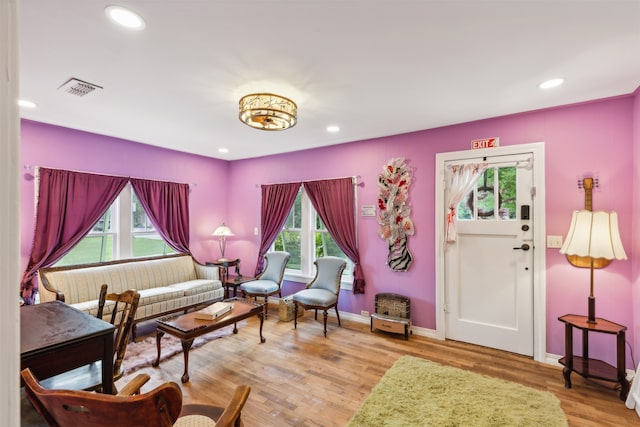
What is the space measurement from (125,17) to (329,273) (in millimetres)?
3356

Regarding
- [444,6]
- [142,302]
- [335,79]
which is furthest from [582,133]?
[142,302]

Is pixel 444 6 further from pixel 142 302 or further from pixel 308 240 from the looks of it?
pixel 142 302

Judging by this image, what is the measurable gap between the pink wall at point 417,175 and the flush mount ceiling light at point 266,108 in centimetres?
181

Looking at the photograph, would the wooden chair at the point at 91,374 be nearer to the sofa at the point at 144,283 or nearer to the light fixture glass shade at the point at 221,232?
the sofa at the point at 144,283

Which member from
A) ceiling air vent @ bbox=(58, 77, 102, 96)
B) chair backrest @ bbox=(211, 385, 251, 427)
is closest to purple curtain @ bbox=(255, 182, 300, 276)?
ceiling air vent @ bbox=(58, 77, 102, 96)

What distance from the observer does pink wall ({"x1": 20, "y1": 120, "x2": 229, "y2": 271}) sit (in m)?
3.34

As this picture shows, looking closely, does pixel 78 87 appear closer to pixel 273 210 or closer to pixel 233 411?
pixel 233 411

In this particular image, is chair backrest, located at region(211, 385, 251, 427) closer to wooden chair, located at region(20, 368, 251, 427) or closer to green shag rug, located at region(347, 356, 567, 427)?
Answer: wooden chair, located at region(20, 368, 251, 427)

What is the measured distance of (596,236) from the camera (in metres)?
2.46

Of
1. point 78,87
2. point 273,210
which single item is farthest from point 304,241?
point 78,87

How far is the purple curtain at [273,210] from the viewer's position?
475 cm

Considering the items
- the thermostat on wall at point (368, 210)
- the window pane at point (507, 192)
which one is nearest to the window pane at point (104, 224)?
the thermostat on wall at point (368, 210)

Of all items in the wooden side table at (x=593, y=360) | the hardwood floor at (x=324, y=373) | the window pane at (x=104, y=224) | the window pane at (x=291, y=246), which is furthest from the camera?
the window pane at (x=291, y=246)

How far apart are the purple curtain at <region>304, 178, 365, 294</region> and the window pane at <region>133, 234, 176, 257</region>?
2419mm
